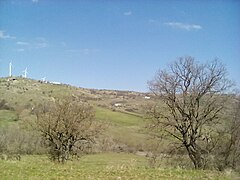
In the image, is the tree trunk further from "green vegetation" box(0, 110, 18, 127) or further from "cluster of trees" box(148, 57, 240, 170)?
"green vegetation" box(0, 110, 18, 127)

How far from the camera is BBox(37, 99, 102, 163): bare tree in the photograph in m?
32.5

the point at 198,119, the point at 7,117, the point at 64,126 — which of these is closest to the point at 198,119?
the point at 198,119

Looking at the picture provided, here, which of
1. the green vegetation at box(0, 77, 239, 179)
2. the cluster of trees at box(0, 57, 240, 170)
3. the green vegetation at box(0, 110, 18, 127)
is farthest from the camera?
the green vegetation at box(0, 110, 18, 127)

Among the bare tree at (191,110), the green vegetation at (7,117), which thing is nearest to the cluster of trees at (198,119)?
the bare tree at (191,110)

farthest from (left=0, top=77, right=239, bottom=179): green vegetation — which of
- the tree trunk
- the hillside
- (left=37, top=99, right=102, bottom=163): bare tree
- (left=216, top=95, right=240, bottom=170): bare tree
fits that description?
(left=37, top=99, right=102, bottom=163): bare tree

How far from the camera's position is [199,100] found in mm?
26547

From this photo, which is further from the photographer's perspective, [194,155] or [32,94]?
[32,94]

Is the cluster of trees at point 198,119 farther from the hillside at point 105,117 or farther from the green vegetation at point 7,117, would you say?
the green vegetation at point 7,117

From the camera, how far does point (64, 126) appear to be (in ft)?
107

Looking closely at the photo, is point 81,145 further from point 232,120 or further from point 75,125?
point 232,120

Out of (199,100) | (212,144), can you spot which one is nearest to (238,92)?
(199,100)

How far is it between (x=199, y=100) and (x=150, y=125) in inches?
169

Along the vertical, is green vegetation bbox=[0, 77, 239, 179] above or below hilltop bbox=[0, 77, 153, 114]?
below

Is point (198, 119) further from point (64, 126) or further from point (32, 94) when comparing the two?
point (32, 94)
